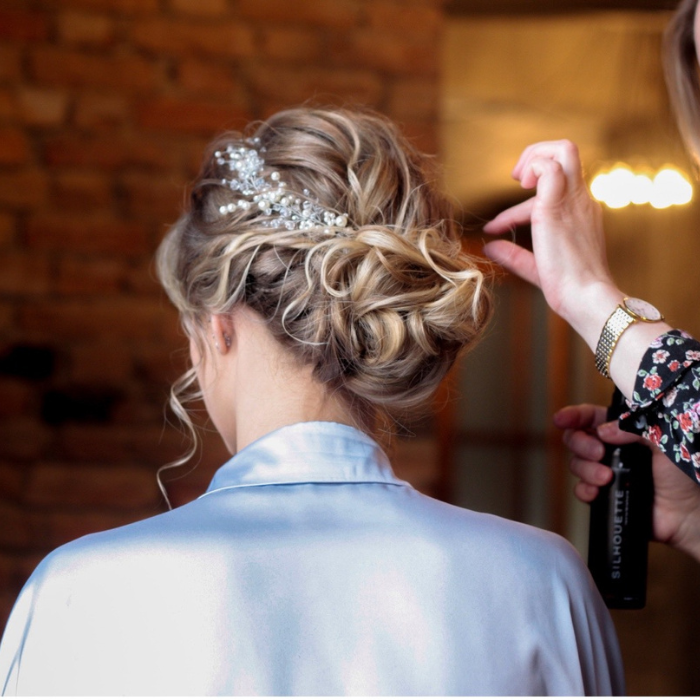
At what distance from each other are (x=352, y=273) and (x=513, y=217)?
0.24m

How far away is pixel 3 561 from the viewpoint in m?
1.86

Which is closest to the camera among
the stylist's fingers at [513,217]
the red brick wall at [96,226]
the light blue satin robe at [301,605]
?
the light blue satin robe at [301,605]

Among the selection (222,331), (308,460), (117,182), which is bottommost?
(308,460)

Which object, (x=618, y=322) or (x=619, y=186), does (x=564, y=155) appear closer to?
(x=618, y=322)

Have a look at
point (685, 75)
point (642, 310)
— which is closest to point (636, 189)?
point (685, 75)

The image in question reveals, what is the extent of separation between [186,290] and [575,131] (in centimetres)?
211

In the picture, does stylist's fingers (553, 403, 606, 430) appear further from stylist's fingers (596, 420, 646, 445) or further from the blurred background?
the blurred background

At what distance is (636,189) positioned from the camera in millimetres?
2373

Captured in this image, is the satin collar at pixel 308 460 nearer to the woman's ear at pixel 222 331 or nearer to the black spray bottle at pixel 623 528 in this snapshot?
the woman's ear at pixel 222 331

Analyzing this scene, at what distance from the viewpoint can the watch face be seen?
2.62 feet

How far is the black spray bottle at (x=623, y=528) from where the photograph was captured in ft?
2.99

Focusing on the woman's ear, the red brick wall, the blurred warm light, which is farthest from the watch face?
the blurred warm light

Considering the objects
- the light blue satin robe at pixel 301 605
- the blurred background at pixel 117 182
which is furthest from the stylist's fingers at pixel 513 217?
the blurred background at pixel 117 182

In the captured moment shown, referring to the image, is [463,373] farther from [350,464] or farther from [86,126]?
[350,464]
